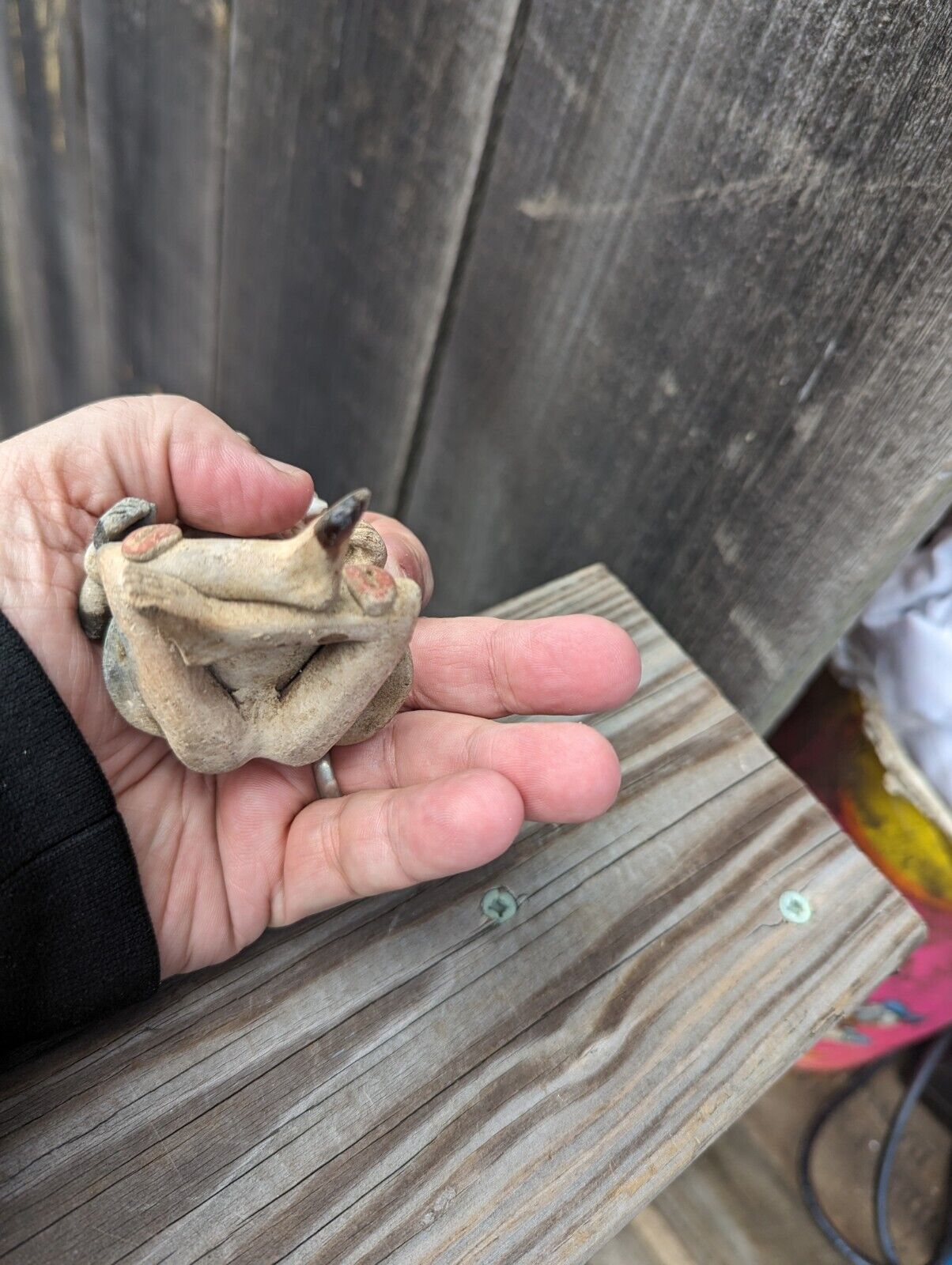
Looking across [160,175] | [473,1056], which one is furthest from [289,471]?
[160,175]

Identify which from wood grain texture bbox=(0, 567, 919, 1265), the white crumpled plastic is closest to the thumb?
wood grain texture bbox=(0, 567, 919, 1265)

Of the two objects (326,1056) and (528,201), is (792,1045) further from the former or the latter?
(528,201)

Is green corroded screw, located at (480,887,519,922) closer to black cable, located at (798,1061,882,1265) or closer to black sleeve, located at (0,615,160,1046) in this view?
black sleeve, located at (0,615,160,1046)

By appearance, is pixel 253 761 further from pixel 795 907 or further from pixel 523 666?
pixel 795 907

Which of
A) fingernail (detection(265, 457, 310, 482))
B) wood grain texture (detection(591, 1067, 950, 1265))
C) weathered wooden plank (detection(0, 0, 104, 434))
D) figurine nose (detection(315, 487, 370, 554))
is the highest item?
figurine nose (detection(315, 487, 370, 554))

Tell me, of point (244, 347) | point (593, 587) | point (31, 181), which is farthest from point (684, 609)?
point (31, 181)

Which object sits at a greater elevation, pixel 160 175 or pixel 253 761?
pixel 160 175

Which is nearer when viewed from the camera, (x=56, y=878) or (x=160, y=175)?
(x=56, y=878)
